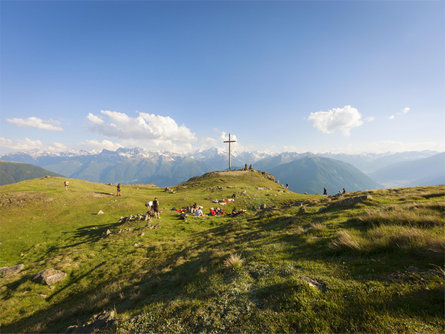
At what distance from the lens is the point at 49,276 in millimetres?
12891

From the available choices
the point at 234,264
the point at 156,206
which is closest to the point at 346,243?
the point at 234,264

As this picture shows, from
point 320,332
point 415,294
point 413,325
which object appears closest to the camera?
point 413,325

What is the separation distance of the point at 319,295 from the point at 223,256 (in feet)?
18.7

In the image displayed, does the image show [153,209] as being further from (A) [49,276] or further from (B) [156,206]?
(A) [49,276]

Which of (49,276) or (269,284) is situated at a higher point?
(269,284)

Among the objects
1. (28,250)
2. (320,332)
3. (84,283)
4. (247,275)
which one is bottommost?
(28,250)

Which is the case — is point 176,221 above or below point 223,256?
below

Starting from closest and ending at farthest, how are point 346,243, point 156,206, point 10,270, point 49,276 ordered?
point 346,243 → point 49,276 → point 10,270 → point 156,206

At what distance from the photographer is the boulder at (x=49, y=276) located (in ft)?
41.7

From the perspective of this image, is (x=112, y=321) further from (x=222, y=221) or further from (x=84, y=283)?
(x=222, y=221)

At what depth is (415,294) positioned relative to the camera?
13.0 feet

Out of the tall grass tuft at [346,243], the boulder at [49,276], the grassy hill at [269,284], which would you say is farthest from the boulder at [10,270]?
the tall grass tuft at [346,243]

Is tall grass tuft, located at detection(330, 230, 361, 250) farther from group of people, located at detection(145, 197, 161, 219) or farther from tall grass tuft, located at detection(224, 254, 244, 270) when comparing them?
group of people, located at detection(145, 197, 161, 219)

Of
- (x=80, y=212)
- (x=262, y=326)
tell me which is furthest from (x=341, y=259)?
(x=80, y=212)
